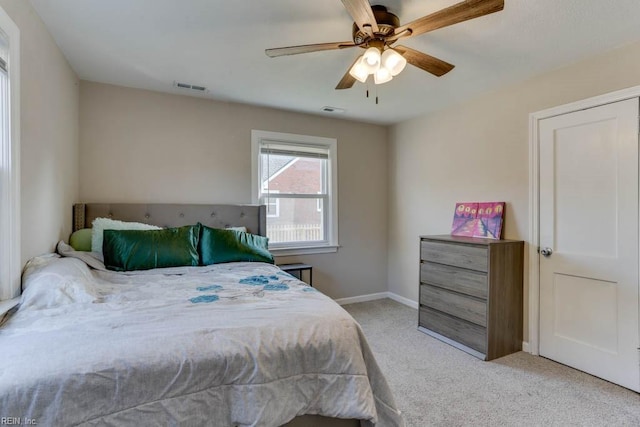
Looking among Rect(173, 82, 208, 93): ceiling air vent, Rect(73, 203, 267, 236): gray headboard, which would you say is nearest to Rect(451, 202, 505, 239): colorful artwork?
Rect(73, 203, 267, 236): gray headboard

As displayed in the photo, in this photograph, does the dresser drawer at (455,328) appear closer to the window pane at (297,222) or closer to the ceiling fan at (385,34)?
the window pane at (297,222)

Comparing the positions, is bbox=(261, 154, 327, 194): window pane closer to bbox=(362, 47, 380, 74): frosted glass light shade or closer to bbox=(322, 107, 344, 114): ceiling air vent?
bbox=(322, 107, 344, 114): ceiling air vent

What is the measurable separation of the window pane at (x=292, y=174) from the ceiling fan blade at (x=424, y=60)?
83.0 inches

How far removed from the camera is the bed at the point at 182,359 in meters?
0.91

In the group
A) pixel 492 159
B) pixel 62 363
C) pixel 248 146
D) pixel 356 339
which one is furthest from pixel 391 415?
pixel 248 146

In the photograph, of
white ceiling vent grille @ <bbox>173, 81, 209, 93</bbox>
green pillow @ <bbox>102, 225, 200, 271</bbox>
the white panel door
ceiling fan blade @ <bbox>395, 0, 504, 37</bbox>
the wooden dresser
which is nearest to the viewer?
ceiling fan blade @ <bbox>395, 0, 504, 37</bbox>

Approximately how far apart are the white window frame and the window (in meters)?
2.13

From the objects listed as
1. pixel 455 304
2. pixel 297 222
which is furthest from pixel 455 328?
pixel 297 222

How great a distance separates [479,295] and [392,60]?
2.02 m

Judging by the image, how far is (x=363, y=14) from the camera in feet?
4.91

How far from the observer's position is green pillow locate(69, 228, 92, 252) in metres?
2.51

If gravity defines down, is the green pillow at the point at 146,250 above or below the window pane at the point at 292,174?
below

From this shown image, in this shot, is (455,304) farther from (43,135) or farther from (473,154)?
(43,135)

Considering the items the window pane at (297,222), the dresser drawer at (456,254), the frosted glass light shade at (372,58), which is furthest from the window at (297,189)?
the frosted glass light shade at (372,58)
